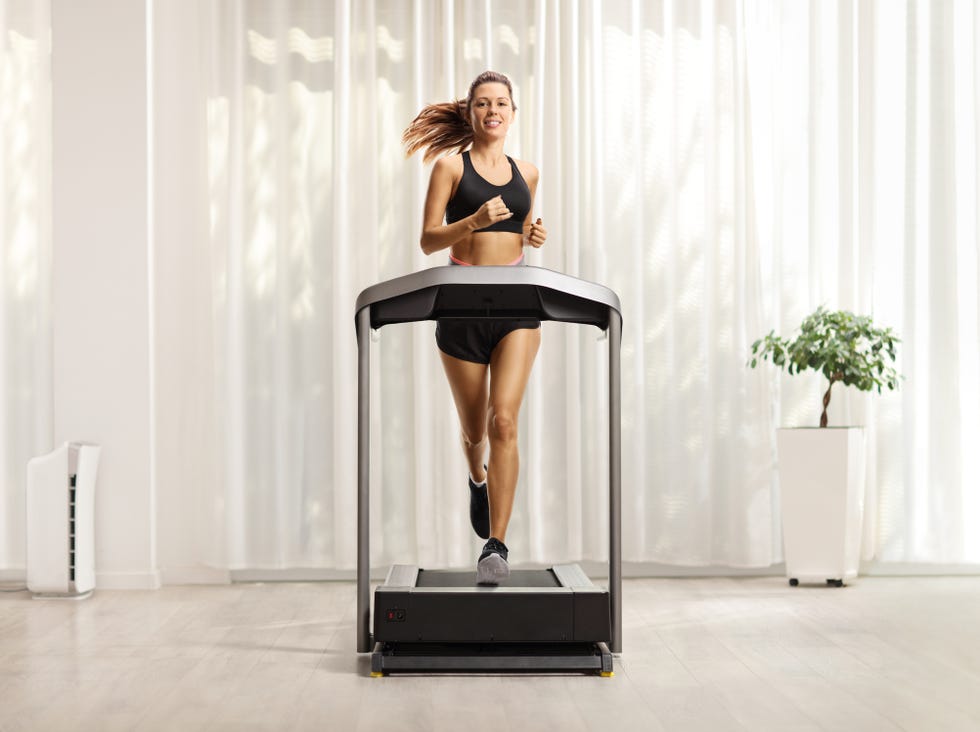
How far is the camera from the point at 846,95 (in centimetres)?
444

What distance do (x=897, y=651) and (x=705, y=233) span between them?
6.47 ft

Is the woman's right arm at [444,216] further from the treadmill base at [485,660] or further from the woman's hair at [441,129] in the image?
the treadmill base at [485,660]

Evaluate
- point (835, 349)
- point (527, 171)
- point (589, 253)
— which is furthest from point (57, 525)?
point (835, 349)

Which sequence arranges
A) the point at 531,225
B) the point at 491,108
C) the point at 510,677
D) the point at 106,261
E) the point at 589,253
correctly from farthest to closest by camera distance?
the point at 589,253
the point at 106,261
the point at 491,108
the point at 531,225
the point at 510,677

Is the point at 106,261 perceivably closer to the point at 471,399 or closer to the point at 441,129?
the point at 441,129

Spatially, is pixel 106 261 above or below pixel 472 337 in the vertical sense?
above

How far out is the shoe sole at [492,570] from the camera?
283 centimetres

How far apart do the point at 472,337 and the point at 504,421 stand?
1.01 feet

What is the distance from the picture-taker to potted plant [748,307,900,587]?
404 cm

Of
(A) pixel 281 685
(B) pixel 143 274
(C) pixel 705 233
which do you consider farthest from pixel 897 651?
(B) pixel 143 274

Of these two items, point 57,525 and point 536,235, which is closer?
point 536,235

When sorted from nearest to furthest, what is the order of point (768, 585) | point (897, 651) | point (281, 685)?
point (281, 685) → point (897, 651) → point (768, 585)

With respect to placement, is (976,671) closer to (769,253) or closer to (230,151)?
(769,253)

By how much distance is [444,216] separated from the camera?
126 inches
